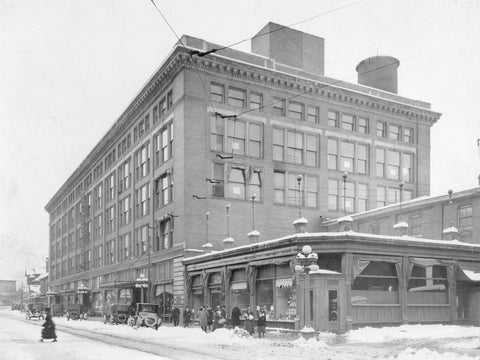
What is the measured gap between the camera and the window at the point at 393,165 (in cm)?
5559

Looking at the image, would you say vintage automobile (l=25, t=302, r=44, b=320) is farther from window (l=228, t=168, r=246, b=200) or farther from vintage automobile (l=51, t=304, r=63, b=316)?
window (l=228, t=168, r=246, b=200)

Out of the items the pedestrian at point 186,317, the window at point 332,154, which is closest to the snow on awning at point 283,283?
the pedestrian at point 186,317

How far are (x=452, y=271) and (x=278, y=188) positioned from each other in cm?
2055

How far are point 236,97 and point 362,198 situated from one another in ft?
50.0

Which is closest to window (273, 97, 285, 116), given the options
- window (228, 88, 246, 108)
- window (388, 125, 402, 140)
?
window (228, 88, 246, 108)

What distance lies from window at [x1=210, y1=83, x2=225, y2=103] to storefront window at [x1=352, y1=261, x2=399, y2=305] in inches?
881

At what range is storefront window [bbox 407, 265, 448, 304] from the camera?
29781mm

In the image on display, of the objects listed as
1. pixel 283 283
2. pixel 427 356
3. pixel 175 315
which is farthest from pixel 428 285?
pixel 175 315

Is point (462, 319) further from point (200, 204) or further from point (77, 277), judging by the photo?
point (77, 277)

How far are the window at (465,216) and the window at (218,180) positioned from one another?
57.2 ft

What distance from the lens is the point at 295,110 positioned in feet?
167

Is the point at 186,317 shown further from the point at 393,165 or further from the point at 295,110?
the point at 393,165

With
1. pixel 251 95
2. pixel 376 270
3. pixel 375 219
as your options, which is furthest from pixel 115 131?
pixel 376 270

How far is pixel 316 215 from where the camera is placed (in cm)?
5088
